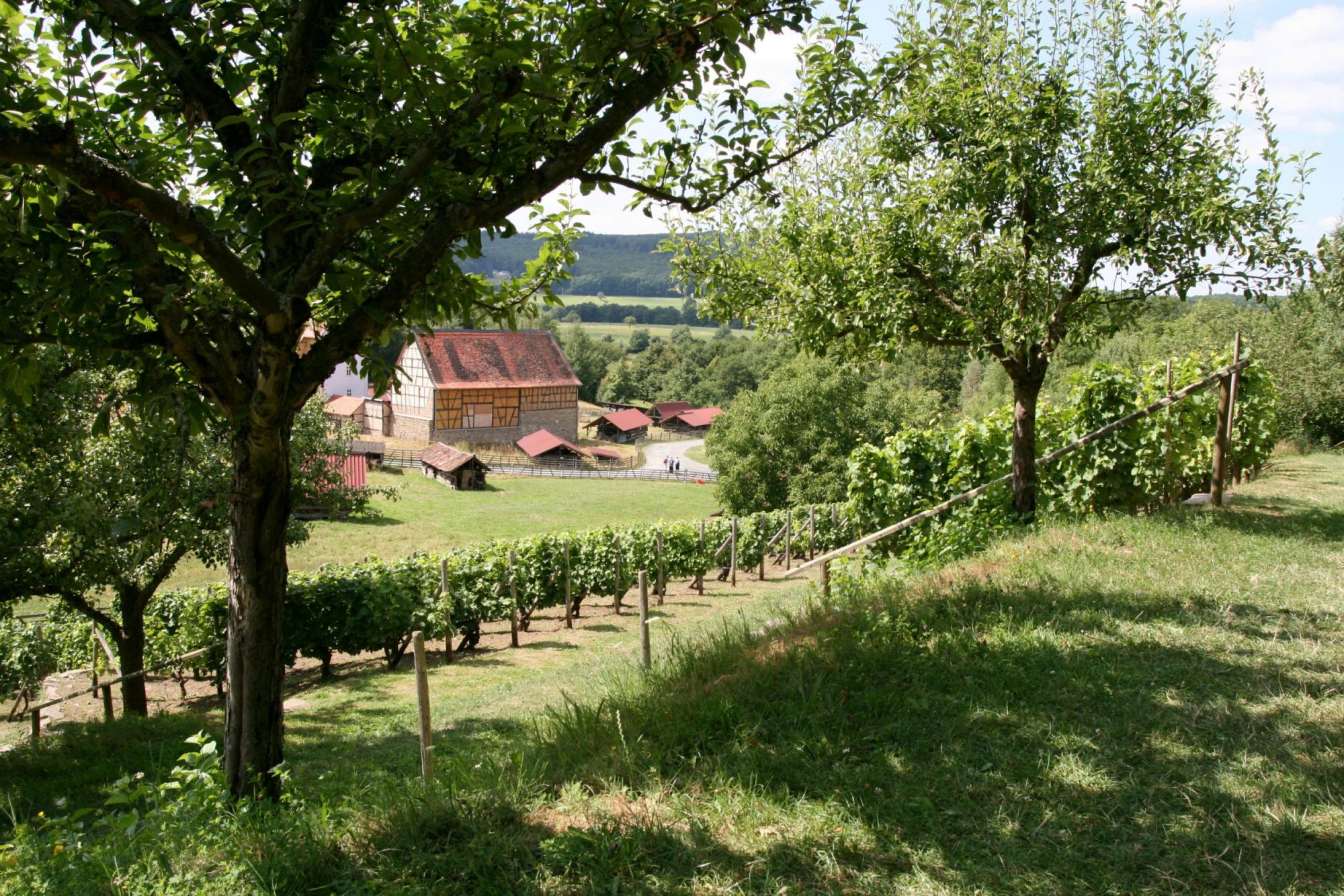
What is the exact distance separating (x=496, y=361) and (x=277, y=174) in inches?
2478

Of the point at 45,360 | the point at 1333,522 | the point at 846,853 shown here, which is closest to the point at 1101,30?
the point at 1333,522

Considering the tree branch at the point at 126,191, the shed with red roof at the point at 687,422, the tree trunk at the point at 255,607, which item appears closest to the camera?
the tree branch at the point at 126,191

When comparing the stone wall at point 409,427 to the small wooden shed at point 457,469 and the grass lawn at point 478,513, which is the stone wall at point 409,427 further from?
the small wooden shed at point 457,469

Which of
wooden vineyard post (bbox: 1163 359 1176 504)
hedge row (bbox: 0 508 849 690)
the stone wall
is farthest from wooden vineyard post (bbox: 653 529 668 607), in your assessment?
the stone wall

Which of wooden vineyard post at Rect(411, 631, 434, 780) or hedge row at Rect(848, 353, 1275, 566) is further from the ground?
hedge row at Rect(848, 353, 1275, 566)

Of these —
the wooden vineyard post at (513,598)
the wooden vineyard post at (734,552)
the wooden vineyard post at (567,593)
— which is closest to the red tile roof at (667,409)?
the wooden vineyard post at (734,552)

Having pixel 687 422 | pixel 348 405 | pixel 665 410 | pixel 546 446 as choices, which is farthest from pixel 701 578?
pixel 665 410

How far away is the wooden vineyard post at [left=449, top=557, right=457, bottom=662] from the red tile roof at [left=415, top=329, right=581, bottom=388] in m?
45.3

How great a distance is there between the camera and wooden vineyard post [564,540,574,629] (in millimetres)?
19250

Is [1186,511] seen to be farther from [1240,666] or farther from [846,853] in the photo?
[846,853]

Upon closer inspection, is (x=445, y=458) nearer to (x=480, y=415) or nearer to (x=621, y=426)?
(x=480, y=415)

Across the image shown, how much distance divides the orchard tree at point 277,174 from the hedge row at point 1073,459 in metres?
6.28

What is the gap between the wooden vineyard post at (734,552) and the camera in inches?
927

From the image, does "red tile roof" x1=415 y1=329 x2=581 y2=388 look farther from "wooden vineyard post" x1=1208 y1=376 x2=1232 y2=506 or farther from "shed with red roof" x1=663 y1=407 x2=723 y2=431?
"wooden vineyard post" x1=1208 y1=376 x2=1232 y2=506
